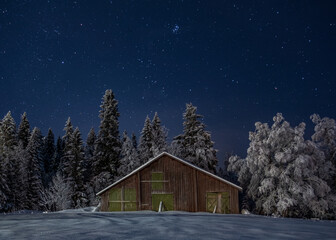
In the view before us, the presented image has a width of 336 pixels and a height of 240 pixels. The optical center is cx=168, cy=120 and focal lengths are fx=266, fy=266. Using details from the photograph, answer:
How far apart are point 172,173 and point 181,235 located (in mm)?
22068

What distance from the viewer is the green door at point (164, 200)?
25.2 meters

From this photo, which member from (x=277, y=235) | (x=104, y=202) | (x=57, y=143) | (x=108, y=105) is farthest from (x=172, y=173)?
(x=57, y=143)

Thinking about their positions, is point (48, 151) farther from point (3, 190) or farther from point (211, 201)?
point (211, 201)

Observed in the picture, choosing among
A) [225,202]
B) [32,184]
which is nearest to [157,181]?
[225,202]

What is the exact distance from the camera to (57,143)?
213ft

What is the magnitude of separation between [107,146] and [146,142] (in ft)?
18.4

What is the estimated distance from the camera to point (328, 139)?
27859 millimetres

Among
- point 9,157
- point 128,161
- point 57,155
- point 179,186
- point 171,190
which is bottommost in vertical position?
point 171,190

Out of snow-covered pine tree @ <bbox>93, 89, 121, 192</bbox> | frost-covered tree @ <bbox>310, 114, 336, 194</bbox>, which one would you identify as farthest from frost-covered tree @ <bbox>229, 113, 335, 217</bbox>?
snow-covered pine tree @ <bbox>93, 89, 121, 192</bbox>

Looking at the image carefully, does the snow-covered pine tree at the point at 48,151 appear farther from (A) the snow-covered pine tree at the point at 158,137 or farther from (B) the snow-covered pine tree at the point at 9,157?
(A) the snow-covered pine tree at the point at 158,137

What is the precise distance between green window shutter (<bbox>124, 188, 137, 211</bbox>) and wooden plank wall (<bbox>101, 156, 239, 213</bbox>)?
379 mm

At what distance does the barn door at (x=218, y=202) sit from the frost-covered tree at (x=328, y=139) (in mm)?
10271

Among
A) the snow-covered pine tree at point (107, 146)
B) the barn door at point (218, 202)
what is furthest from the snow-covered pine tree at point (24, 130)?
the barn door at point (218, 202)

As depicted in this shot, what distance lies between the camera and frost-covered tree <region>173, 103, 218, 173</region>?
34062mm
